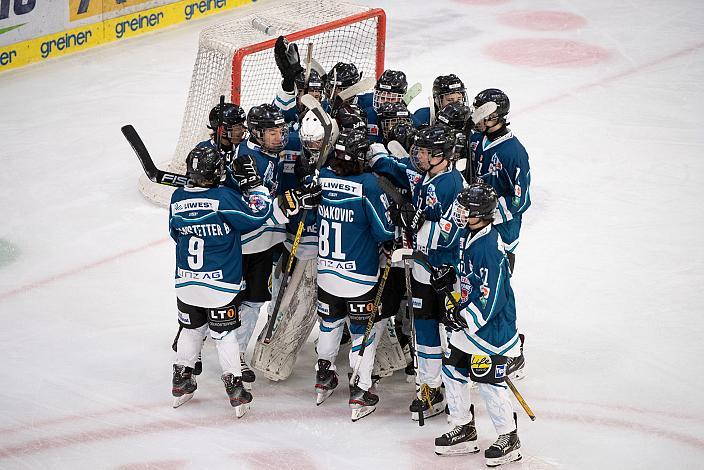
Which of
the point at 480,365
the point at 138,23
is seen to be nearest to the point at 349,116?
the point at 480,365

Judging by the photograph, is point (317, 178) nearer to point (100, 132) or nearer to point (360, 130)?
point (360, 130)

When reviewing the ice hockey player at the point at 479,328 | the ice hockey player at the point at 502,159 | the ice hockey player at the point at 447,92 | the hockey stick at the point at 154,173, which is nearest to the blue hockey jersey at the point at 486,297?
the ice hockey player at the point at 479,328

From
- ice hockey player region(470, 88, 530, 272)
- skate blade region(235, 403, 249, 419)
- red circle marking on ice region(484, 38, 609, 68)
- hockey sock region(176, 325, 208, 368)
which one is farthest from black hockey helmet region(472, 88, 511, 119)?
red circle marking on ice region(484, 38, 609, 68)

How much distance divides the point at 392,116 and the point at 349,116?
20cm

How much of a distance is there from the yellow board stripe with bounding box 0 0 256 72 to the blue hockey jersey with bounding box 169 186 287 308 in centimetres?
500

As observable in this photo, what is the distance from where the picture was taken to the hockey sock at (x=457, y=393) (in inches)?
155

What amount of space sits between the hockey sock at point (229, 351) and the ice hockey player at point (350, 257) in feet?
1.25

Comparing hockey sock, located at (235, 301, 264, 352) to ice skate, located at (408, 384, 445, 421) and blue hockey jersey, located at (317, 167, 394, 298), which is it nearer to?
blue hockey jersey, located at (317, 167, 394, 298)

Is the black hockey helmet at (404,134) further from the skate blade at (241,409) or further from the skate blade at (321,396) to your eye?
the skate blade at (241,409)

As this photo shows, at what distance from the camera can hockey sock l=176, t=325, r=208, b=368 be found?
4.26 metres

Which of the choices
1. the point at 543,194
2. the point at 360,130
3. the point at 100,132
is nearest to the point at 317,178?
the point at 360,130

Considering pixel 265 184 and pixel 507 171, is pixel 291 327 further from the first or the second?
pixel 507 171

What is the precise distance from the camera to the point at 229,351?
4238 millimetres

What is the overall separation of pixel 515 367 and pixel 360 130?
50.3 inches
